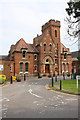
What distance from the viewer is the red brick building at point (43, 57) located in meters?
35.8

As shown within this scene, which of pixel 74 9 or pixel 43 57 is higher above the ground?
pixel 74 9

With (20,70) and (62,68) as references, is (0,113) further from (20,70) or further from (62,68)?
(62,68)

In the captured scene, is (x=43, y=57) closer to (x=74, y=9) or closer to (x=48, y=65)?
(x=48, y=65)

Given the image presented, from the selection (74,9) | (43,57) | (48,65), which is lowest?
(48,65)

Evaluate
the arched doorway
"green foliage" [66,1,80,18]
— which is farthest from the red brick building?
"green foliage" [66,1,80,18]

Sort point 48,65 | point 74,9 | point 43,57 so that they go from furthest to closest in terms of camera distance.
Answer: point 48,65 → point 43,57 → point 74,9

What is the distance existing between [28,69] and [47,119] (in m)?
31.4

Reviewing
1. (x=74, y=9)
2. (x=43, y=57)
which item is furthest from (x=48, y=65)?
(x=74, y=9)

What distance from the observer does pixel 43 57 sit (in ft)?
125

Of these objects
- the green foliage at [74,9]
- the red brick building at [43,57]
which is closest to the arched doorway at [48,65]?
the red brick building at [43,57]

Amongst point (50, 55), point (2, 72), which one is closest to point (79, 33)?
point (50, 55)

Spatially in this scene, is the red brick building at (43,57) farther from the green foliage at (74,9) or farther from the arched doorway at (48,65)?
the green foliage at (74,9)

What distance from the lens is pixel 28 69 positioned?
36.9 metres

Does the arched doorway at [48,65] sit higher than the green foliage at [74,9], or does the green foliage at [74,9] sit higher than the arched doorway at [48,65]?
the green foliage at [74,9]
